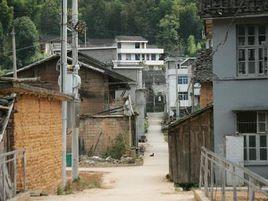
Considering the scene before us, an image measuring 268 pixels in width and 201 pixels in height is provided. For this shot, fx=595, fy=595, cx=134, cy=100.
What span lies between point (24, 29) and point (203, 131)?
36416 mm

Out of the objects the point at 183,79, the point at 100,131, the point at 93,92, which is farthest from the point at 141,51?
the point at 100,131

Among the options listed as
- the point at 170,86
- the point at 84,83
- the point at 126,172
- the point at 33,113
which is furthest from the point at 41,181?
the point at 170,86

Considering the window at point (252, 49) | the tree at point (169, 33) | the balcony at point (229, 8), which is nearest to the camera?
the balcony at point (229, 8)

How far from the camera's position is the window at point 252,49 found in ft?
68.6

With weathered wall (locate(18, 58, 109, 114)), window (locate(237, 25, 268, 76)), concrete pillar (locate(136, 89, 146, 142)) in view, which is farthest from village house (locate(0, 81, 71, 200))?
concrete pillar (locate(136, 89, 146, 142))

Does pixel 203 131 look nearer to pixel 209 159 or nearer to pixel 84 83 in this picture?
pixel 209 159

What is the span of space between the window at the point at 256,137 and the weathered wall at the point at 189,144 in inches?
71.5

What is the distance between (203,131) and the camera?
22750mm

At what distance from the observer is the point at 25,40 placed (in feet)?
191

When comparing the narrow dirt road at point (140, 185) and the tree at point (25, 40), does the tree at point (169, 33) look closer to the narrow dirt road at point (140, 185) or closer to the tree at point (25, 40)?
the tree at point (25, 40)

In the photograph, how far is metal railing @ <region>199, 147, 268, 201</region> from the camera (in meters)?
7.81

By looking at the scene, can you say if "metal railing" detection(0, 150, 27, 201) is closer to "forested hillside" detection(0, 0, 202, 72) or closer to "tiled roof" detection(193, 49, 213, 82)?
"tiled roof" detection(193, 49, 213, 82)

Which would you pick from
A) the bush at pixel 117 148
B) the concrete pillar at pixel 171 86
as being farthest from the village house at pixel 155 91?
the bush at pixel 117 148

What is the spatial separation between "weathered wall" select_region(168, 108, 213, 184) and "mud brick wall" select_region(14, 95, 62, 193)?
5093 mm
